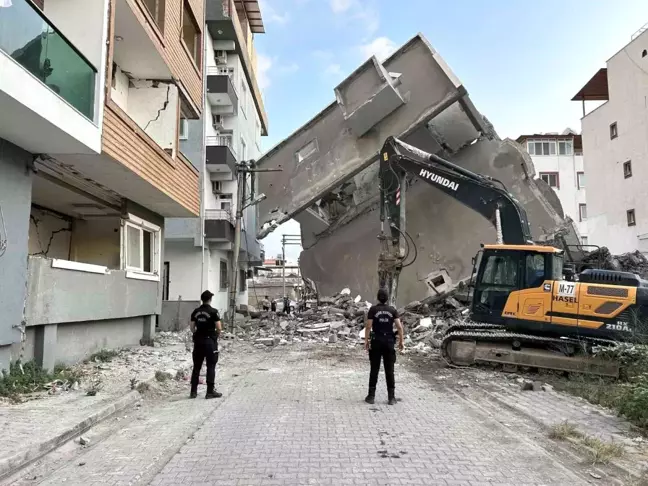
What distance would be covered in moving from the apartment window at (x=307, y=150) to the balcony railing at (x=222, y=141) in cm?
379

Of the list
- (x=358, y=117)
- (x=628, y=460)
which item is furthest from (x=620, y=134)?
(x=628, y=460)

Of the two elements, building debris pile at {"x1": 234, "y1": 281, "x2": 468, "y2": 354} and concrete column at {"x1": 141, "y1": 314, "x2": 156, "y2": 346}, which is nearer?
concrete column at {"x1": 141, "y1": 314, "x2": 156, "y2": 346}

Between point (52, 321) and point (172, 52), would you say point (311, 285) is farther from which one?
point (52, 321)

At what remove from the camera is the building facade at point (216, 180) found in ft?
64.5

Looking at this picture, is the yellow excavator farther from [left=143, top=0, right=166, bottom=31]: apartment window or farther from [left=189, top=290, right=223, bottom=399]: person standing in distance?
[left=143, top=0, right=166, bottom=31]: apartment window

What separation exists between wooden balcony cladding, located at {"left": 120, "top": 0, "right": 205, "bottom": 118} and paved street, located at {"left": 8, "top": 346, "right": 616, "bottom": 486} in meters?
7.07

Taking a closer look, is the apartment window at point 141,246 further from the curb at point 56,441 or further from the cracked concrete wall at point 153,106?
the curb at point 56,441

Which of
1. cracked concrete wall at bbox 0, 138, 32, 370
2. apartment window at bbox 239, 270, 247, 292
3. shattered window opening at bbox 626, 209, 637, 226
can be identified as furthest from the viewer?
apartment window at bbox 239, 270, 247, 292

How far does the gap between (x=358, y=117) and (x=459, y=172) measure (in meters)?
6.25

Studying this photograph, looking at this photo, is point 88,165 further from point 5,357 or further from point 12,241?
point 5,357

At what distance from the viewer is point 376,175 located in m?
20.7

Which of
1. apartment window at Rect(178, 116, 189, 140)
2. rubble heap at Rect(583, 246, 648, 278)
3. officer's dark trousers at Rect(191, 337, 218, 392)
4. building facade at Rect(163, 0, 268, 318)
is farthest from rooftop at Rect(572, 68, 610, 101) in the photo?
officer's dark trousers at Rect(191, 337, 218, 392)

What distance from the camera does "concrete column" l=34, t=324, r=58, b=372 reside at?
8125 millimetres

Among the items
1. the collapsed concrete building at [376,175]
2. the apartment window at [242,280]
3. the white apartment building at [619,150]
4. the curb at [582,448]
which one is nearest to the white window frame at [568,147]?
the white apartment building at [619,150]
